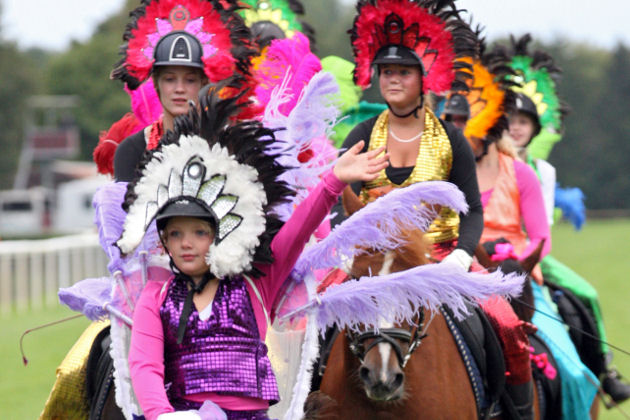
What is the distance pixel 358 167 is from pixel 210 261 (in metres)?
0.66

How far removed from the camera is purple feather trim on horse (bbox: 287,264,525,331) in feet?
14.1

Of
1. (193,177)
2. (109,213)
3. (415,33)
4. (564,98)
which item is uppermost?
(564,98)

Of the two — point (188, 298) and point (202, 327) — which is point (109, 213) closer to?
point (188, 298)

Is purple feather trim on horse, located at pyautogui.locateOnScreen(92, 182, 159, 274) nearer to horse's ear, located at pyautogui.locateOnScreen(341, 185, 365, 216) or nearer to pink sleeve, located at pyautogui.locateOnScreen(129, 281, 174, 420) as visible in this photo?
pink sleeve, located at pyautogui.locateOnScreen(129, 281, 174, 420)

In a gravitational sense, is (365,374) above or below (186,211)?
below

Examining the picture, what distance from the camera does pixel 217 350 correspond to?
13.2 ft

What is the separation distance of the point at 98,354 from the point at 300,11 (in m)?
4.44

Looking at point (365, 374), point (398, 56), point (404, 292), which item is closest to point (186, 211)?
point (404, 292)

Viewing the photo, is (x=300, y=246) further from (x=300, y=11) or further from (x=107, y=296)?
(x=300, y=11)

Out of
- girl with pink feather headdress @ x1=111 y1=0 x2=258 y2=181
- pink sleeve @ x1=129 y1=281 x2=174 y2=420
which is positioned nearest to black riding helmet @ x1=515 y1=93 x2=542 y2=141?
girl with pink feather headdress @ x1=111 y1=0 x2=258 y2=181

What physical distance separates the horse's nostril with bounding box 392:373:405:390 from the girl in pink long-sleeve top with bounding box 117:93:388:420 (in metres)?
0.70

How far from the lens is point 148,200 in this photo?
13.5ft

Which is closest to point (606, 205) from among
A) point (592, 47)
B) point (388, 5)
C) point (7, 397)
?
point (592, 47)

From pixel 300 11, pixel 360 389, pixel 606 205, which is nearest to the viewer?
pixel 360 389
